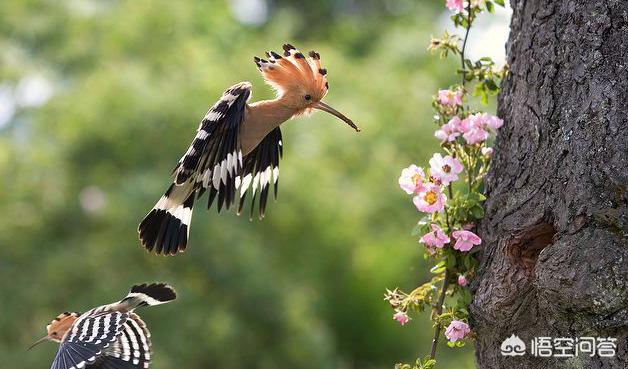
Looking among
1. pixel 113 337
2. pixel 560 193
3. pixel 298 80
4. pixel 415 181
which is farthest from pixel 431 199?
pixel 113 337

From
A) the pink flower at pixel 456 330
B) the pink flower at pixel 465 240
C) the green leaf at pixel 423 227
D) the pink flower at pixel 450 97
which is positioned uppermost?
the pink flower at pixel 450 97

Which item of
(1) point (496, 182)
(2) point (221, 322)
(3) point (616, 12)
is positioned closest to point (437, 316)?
(1) point (496, 182)

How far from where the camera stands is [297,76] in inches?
104

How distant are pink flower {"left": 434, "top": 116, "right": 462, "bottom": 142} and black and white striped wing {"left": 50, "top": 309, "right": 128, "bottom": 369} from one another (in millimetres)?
1071

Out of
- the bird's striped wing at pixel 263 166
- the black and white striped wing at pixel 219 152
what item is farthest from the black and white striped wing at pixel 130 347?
the black and white striped wing at pixel 219 152

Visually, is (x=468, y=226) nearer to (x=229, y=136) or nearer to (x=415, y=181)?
(x=415, y=181)

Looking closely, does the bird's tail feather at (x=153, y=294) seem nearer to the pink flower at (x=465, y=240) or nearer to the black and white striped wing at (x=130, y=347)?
the black and white striped wing at (x=130, y=347)

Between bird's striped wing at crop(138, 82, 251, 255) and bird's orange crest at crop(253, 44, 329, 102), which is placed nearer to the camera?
bird's striped wing at crop(138, 82, 251, 255)

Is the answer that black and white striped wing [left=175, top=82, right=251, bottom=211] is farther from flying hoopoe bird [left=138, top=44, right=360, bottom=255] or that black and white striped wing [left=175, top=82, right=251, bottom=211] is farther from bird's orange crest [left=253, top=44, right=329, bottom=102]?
bird's orange crest [left=253, top=44, right=329, bottom=102]

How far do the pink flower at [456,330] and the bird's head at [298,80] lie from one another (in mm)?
521

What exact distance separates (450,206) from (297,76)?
482 mm

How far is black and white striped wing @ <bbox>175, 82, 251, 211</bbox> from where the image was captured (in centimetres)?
250

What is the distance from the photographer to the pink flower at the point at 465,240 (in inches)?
97.0

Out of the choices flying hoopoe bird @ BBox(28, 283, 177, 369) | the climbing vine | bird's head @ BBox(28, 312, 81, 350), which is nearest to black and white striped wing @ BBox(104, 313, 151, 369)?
flying hoopoe bird @ BBox(28, 283, 177, 369)
